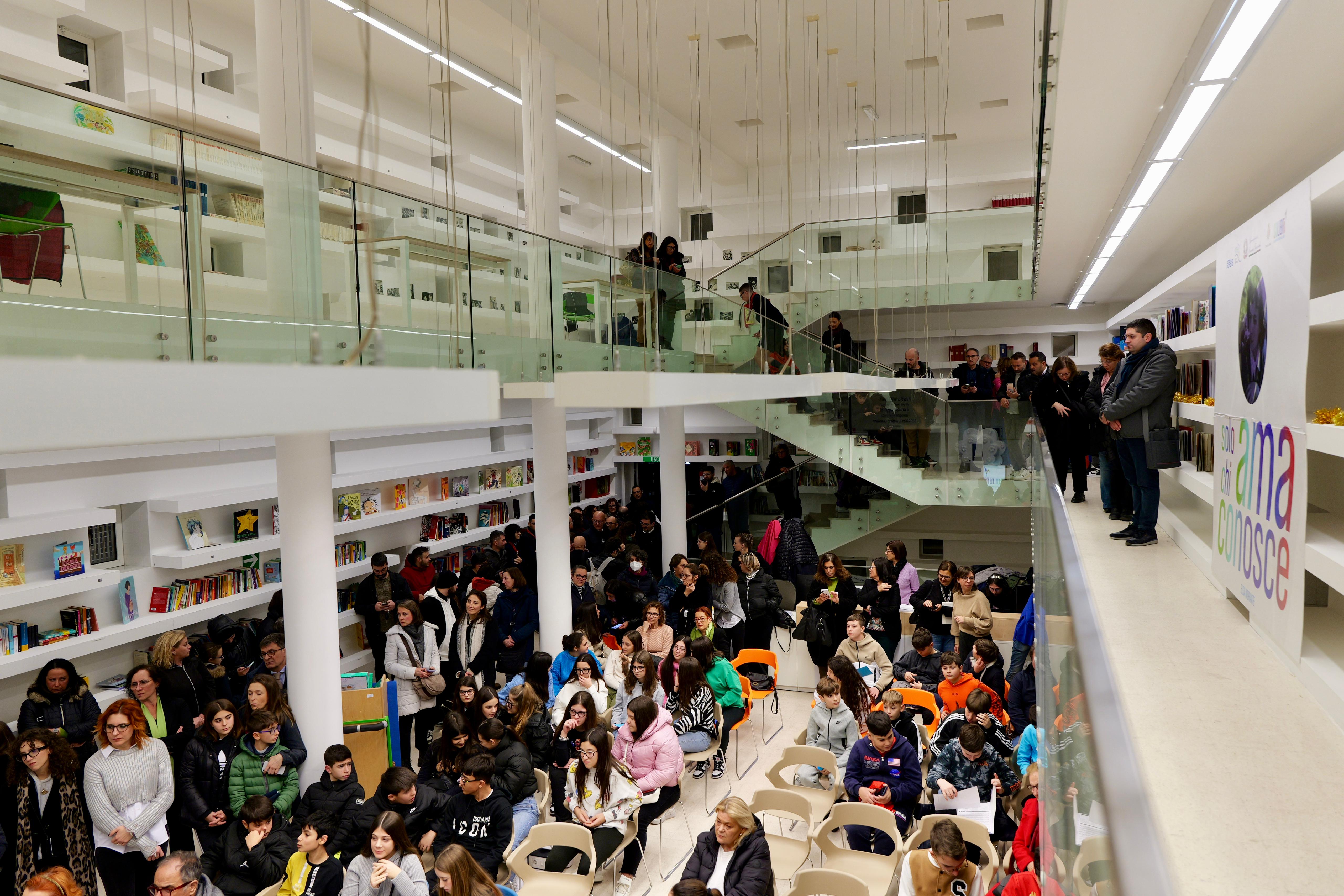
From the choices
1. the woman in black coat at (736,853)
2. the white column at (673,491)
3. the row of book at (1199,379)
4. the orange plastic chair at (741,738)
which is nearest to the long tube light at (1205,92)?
the row of book at (1199,379)

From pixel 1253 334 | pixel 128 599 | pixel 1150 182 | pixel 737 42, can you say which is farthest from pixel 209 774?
pixel 737 42

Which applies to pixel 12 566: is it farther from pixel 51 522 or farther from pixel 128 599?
pixel 128 599

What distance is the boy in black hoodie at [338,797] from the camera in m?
5.05

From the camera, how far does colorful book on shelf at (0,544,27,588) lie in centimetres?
662

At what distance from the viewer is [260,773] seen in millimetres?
5547

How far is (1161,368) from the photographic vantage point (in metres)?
5.46

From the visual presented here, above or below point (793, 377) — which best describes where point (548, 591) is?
below

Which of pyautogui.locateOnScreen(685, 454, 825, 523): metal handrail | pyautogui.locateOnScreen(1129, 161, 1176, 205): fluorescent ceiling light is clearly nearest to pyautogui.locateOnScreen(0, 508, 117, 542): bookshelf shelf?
pyautogui.locateOnScreen(685, 454, 825, 523): metal handrail

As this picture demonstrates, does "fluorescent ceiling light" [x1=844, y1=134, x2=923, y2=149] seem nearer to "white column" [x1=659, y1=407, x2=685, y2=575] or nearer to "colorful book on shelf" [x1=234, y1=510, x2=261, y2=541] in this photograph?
"white column" [x1=659, y1=407, x2=685, y2=575]

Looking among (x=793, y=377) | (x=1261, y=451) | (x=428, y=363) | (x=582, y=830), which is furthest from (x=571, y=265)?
(x=1261, y=451)

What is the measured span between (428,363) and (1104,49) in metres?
3.45

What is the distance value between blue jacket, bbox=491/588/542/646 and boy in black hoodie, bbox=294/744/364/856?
2690 mm

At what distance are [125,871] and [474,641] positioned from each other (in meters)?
3.18

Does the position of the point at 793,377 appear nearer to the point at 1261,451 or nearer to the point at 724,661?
the point at 724,661
